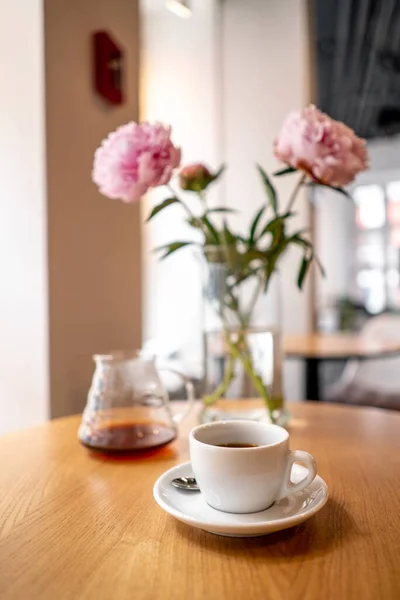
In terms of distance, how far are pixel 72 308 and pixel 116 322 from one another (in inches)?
11.0

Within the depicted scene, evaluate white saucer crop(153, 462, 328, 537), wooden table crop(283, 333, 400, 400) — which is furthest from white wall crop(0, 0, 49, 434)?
wooden table crop(283, 333, 400, 400)

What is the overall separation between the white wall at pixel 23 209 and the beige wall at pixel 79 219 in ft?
0.08

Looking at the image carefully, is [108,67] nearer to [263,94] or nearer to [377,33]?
[263,94]

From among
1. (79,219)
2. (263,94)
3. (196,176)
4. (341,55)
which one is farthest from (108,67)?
(341,55)

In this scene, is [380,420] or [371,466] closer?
[371,466]

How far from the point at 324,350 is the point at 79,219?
127 cm

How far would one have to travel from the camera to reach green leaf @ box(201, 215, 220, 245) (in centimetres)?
92

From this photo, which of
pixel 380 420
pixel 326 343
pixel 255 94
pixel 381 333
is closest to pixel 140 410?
pixel 380 420

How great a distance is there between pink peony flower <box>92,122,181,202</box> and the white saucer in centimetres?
43

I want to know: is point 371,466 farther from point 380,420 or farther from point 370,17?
point 370,17

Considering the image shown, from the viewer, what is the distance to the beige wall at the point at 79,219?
1260 millimetres

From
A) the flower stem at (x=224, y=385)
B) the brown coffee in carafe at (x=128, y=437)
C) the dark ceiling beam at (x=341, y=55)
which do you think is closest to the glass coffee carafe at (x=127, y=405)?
the brown coffee in carafe at (x=128, y=437)

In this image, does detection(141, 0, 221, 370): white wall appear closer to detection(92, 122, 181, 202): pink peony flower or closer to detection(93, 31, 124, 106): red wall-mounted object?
detection(93, 31, 124, 106): red wall-mounted object

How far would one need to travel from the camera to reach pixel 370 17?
4340 millimetres
